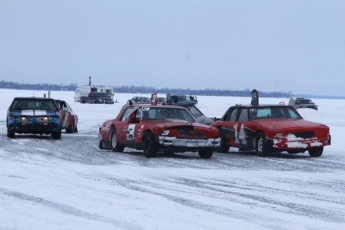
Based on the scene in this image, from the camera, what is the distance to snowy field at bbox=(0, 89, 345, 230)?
1027 cm

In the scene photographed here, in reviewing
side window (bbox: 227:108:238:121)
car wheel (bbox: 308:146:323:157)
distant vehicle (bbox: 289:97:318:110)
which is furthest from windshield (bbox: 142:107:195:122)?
distant vehicle (bbox: 289:97:318:110)

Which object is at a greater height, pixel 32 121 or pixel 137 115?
pixel 137 115

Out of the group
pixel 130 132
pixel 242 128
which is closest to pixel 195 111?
pixel 242 128

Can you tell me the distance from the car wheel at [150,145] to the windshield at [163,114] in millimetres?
1002

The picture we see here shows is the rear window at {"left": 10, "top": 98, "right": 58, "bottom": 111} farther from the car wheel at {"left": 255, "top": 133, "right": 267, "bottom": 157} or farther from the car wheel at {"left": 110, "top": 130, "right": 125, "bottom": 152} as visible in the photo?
the car wheel at {"left": 255, "top": 133, "right": 267, "bottom": 157}

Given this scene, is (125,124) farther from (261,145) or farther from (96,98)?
(96,98)

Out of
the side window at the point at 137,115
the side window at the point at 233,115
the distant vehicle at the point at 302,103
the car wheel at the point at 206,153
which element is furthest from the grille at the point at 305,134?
the distant vehicle at the point at 302,103

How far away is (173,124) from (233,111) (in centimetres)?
350

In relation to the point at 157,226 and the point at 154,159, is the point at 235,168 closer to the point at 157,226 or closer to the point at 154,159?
the point at 154,159

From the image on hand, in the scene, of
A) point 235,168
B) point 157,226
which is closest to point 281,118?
point 235,168

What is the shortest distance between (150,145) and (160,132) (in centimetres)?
40

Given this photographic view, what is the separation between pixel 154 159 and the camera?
68.6 ft

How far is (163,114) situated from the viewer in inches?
891

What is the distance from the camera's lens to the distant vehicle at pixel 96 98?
90.4 m
